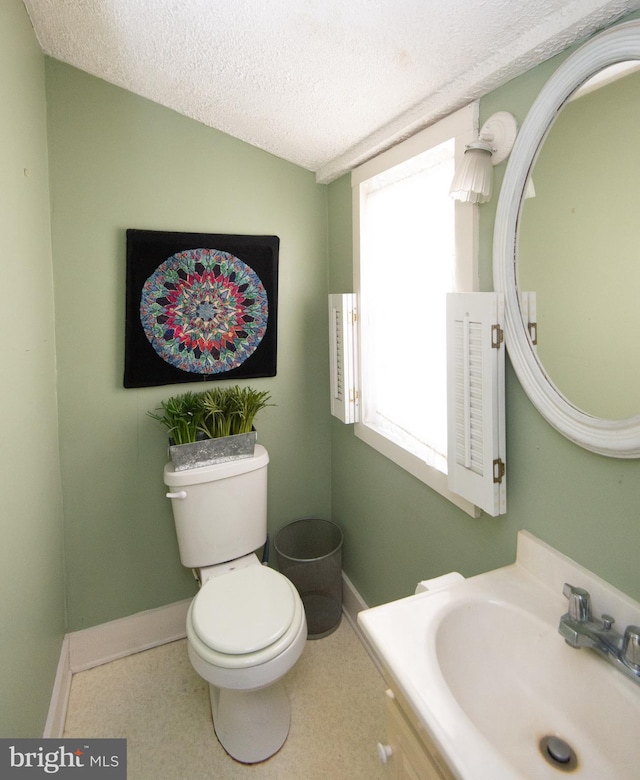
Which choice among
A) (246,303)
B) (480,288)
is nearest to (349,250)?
(246,303)

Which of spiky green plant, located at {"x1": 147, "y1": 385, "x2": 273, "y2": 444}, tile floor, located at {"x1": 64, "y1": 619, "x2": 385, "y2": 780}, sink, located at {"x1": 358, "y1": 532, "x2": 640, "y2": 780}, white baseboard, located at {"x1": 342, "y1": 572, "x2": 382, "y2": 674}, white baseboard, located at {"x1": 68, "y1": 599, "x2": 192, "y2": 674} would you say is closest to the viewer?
sink, located at {"x1": 358, "y1": 532, "x2": 640, "y2": 780}

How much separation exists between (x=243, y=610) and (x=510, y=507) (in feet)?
3.04

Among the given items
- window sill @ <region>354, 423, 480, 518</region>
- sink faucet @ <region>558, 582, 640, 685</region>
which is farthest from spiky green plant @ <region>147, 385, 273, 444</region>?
sink faucet @ <region>558, 582, 640, 685</region>

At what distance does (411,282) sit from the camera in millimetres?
1550

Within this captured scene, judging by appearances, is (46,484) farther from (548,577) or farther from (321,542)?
(548,577)

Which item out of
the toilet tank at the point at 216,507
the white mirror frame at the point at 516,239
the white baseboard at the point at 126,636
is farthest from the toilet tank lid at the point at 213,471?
the white mirror frame at the point at 516,239

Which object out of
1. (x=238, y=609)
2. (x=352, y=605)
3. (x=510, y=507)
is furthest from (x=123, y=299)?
(x=352, y=605)

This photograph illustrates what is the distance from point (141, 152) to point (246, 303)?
0.69 m

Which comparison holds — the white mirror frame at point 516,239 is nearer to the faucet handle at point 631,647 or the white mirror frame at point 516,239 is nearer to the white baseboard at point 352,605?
the faucet handle at point 631,647

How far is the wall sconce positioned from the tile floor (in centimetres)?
177

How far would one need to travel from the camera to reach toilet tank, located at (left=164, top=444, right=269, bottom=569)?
175 cm

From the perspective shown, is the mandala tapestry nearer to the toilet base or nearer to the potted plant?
the potted plant

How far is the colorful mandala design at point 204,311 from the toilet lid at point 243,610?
85cm

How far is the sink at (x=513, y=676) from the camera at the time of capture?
0.76 m
